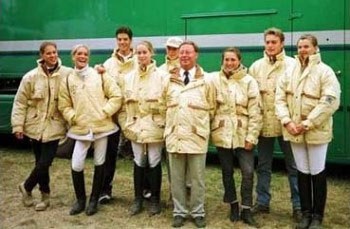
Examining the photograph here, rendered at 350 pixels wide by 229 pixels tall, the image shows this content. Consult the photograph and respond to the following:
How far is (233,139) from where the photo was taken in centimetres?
452

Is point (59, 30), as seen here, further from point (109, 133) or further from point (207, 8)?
point (109, 133)

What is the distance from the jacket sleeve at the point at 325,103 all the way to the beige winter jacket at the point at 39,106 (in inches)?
87.1

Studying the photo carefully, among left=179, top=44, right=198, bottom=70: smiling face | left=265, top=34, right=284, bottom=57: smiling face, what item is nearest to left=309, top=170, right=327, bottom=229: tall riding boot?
left=265, top=34, right=284, bottom=57: smiling face

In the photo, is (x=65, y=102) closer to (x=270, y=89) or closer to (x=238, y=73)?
(x=238, y=73)

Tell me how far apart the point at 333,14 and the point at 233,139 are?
208 cm

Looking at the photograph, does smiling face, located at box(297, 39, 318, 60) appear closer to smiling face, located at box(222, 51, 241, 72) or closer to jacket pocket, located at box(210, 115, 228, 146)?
smiling face, located at box(222, 51, 241, 72)

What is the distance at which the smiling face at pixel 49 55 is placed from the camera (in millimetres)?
4930

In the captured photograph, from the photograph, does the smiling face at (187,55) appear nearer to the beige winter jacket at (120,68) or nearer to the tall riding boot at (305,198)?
the beige winter jacket at (120,68)

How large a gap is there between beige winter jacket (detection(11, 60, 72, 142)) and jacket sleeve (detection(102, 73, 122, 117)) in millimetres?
381

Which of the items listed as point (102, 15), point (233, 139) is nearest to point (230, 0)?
point (102, 15)

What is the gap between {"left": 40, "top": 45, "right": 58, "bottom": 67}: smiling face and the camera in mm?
4930

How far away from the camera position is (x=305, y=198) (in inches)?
Answer: 175

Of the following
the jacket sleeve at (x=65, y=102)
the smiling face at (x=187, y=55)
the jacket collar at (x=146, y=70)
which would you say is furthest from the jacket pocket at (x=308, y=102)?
the jacket sleeve at (x=65, y=102)

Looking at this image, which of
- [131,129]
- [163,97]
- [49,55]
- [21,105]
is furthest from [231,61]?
[21,105]
